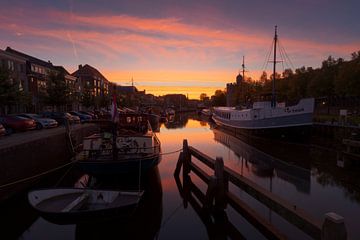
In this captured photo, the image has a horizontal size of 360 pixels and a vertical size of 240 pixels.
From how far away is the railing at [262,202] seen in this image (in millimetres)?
5719

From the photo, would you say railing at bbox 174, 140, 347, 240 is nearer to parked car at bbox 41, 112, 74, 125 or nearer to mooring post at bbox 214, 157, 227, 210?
mooring post at bbox 214, 157, 227, 210

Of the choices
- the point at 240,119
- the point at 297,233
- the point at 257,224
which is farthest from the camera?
the point at 240,119

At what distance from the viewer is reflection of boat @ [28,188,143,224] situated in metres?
9.36

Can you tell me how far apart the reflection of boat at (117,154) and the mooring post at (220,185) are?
13.4 feet

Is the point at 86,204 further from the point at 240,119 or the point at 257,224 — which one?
the point at 240,119

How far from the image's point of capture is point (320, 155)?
89.2 ft

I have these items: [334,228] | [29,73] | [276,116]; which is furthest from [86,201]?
[29,73]

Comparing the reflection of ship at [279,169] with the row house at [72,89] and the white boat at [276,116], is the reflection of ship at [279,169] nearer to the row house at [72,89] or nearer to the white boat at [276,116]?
the white boat at [276,116]

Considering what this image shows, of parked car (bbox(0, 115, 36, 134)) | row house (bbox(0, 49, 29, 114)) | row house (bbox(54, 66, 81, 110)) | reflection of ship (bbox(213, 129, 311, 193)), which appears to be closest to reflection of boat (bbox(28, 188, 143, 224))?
reflection of ship (bbox(213, 129, 311, 193))

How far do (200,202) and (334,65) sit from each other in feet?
239

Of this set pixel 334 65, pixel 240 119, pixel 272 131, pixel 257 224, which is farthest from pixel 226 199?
pixel 334 65

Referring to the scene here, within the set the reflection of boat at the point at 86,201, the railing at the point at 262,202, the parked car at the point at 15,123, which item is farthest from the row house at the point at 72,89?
the reflection of boat at the point at 86,201

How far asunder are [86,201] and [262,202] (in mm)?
6098

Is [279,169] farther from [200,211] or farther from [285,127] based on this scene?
[285,127]
